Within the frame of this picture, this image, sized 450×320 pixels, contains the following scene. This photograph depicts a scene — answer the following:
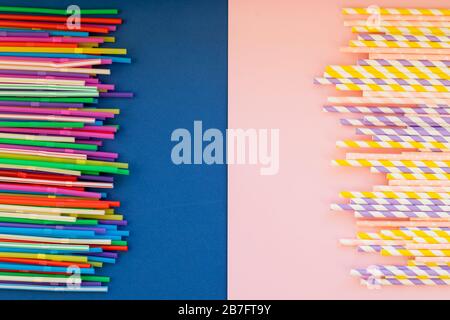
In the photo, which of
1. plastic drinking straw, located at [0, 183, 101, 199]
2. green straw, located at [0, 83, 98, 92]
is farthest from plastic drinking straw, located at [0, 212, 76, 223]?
green straw, located at [0, 83, 98, 92]

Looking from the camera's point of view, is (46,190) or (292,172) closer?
(46,190)

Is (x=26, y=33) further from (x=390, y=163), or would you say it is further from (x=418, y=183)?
(x=418, y=183)

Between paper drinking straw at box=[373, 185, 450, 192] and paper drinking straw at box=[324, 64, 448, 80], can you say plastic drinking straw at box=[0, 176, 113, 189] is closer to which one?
paper drinking straw at box=[324, 64, 448, 80]

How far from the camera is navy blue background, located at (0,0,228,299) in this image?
3.71 m

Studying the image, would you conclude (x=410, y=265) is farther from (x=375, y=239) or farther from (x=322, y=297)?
(x=322, y=297)

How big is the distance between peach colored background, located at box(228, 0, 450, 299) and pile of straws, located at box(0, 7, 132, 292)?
2.16 feet

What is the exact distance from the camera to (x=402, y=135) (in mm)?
3674

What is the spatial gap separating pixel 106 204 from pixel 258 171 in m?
0.86

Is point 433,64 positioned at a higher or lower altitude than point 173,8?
lower

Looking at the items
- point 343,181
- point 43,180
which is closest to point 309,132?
point 343,181

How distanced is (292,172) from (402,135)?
2.09ft

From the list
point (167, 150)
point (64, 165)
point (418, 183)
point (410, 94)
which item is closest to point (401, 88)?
point (410, 94)

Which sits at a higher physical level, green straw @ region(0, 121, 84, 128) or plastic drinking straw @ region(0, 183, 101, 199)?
green straw @ region(0, 121, 84, 128)

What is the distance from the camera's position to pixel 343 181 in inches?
147
